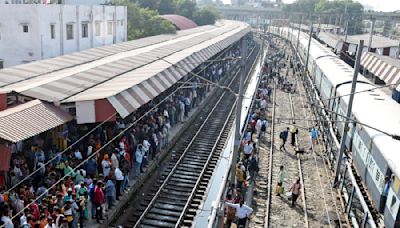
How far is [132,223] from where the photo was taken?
1327 cm

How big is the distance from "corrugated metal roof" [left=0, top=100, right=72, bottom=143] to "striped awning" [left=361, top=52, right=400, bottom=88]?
18.0 m

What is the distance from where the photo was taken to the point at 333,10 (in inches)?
3804

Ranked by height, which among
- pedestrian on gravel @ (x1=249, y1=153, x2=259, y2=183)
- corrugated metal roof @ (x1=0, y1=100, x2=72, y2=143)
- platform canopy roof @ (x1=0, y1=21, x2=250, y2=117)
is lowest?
pedestrian on gravel @ (x1=249, y1=153, x2=259, y2=183)

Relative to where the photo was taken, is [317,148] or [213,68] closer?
[317,148]

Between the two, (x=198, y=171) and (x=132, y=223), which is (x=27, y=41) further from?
(x=132, y=223)

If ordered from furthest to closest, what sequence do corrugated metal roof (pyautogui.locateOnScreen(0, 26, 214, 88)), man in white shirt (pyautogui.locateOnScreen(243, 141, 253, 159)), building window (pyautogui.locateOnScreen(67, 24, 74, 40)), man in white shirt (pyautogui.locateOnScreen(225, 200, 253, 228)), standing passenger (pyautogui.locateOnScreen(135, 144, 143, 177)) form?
building window (pyautogui.locateOnScreen(67, 24, 74, 40)), man in white shirt (pyautogui.locateOnScreen(243, 141, 253, 159)), corrugated metal roof (pyautogui.locateOnScreen(0, 26, 214, 88)), standing passenger (pyautogui.locateOnScreen(135, 144, 143, 177)), man in white shirt (pyautogui.locateOnScreen(225, 200, 253, 228))

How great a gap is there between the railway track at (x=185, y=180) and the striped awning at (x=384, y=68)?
9.61 m

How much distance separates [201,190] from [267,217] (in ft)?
10.4

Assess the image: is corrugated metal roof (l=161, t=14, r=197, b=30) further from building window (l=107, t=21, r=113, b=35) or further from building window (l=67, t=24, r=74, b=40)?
building window (l=67, t=24, r=74, b=40)

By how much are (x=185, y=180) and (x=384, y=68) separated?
1721cm

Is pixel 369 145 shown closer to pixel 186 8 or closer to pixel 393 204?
pixel 393 204

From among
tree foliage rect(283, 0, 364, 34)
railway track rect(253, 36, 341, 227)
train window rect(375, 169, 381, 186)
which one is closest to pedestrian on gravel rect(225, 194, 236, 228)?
railway track rect(253, 36, 341, 227)

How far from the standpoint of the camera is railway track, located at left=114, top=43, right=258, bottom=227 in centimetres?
1366

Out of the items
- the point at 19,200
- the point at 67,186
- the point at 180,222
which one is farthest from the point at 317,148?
the point at 19,200
